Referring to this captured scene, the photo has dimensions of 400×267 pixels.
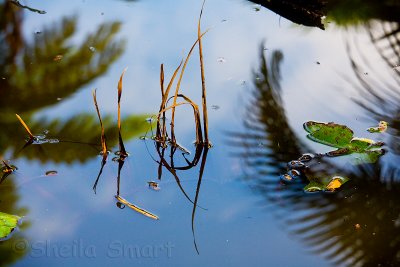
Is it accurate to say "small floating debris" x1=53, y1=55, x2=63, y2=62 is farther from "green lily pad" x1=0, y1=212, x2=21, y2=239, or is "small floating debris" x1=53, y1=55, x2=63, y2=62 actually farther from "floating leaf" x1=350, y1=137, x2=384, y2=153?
"floating leaf" x1=350, y1=137, x2=384, y2=153

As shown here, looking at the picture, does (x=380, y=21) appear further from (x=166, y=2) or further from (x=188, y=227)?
(x=188, y=227)

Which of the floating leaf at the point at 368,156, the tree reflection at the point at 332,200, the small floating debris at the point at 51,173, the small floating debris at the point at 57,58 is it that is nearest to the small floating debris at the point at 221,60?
the tree reflection at the point at 332,200

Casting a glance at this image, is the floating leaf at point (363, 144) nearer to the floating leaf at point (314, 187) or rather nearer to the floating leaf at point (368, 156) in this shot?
the floating leaf at point (368, 156)

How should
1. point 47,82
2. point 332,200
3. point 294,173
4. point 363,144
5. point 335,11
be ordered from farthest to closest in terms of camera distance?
1. point 335,11
2. point 47,82
3. point 363,144
4. point 294,173
5. point 332,200

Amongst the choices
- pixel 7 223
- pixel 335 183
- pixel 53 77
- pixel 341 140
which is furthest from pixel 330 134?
pixel 53 77

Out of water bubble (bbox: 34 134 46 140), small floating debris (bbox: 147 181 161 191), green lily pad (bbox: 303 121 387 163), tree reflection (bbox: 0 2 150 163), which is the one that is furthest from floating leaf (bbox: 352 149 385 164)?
water bubble (bbox: 34 134 46 140)

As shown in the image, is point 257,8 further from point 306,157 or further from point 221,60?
point 306,157
